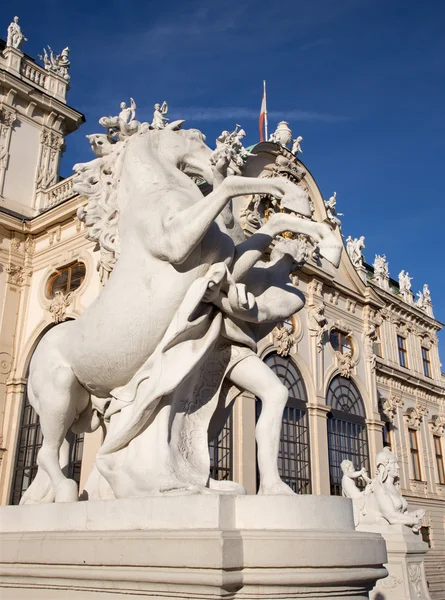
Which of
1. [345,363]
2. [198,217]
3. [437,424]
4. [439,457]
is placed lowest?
[198,217]

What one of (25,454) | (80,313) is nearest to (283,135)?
(80,313)

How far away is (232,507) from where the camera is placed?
2.55 meters

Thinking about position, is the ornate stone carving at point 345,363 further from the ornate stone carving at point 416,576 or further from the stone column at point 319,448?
the ornate stone carving at point 416,576

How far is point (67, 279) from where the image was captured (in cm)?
1712

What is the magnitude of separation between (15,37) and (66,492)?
20126mm

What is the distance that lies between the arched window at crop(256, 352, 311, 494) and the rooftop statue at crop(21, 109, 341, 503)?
1387 centimetres

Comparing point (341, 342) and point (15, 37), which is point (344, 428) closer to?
point (341, 342)

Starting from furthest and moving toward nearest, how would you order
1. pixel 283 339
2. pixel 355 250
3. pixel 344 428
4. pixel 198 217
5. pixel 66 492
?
pixel 355 250
pixel 344 428
pixel 283 339
pixel 66 492
pixel 198 217

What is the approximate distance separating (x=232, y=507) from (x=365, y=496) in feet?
25.0

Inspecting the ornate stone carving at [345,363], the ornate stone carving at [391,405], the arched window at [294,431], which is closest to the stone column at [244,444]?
the arched window at [294,431]

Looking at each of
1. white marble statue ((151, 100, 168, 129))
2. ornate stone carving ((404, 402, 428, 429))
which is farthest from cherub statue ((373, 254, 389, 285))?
white marble statue ((151, 100, 168, 129))

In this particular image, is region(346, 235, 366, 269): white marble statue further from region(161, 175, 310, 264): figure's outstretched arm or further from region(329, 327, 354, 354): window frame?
region(161, 175, 310, 264): figure's outstretched arm

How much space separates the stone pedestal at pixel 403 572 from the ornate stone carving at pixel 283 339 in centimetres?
993

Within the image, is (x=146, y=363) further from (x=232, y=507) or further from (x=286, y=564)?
(x=286, y=564)
